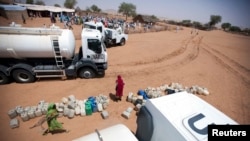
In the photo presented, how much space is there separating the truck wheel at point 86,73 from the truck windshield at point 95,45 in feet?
4.41

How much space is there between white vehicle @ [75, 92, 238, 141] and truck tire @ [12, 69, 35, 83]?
7.28m

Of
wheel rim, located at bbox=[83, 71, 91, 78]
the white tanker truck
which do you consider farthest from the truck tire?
wheel rim, located at bbox=[83, 71, 91, 78]

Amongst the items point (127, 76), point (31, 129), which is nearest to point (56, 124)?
point (31, 129)

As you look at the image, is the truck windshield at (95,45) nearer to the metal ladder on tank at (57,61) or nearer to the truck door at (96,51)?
the truck door at (96,51)

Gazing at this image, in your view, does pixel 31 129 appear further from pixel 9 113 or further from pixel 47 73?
pixel 47 73

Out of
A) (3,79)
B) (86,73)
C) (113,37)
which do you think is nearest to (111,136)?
(86,73)

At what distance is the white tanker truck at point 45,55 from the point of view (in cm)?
846

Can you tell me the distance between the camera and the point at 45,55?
900 cm

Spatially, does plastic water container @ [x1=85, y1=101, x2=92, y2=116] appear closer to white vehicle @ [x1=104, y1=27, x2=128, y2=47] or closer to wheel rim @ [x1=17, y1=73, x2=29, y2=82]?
wheel rim @ [x1=17, y1=73, x2=29, y2=82]

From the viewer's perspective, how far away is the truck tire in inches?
356

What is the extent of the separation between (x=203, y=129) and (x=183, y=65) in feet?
36.7

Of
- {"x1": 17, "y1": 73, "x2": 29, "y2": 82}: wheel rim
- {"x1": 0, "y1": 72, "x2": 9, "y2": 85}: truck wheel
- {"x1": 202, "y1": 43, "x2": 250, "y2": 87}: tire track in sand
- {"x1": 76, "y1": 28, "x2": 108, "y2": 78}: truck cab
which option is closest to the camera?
{"x1": 0, "y1": 72, "x2": 9, "y2": 85}: truck wheel

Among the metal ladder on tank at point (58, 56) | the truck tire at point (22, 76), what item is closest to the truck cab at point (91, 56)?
the metal ladder on tank at point (58, 56)

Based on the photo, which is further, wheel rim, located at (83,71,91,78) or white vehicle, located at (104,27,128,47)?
white vehicle, located at (104,27,128,47)
